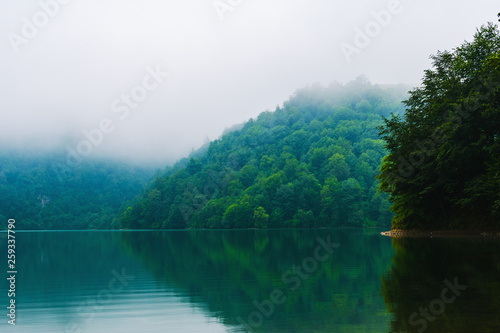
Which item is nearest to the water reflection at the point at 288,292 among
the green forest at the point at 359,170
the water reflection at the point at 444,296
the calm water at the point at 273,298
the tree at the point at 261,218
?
the calm water at the point at 273,298

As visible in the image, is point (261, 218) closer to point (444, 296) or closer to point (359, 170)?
point (359, 170)

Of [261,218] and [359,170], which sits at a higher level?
[359,170]

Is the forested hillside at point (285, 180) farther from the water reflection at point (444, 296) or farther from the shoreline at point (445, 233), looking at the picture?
the water reflection at point (444, 296)

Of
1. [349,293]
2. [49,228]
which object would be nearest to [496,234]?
[349,293]

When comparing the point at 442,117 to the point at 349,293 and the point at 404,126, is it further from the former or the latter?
the point at 349,293

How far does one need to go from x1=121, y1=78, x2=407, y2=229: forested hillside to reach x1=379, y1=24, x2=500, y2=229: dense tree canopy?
2789 inches

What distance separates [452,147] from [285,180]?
99.5 m

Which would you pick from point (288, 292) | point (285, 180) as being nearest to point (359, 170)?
point (285, 180)

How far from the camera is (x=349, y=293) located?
45.0ft

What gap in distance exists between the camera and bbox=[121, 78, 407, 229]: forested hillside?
415 ft

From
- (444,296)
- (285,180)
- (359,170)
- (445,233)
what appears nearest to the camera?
(444,296)

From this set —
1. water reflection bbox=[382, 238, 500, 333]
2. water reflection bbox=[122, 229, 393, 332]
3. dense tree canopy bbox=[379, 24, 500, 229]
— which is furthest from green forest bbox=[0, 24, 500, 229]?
water reflection bbox=[122, 229, 393, 332]

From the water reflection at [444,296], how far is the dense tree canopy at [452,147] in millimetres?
20527

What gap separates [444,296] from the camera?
1220 centimetres
